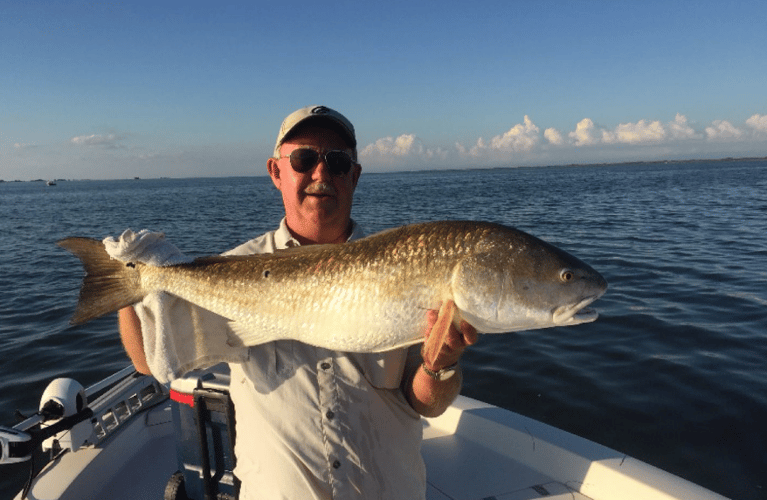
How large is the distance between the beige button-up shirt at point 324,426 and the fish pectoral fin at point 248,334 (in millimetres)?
65

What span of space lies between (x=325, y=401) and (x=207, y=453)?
192 centimetres

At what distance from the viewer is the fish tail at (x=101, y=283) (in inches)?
119

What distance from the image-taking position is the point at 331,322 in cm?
277

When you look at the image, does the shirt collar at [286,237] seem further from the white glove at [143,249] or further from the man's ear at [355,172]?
the white glove at [143,249]

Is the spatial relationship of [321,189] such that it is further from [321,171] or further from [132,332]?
[132,332]

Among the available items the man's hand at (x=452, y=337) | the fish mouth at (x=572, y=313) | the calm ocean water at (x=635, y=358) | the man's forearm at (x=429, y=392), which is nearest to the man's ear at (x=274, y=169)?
the man's hand at (x=452, y=337)

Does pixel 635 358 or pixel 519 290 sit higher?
pixel 519 290

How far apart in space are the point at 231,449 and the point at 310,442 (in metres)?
1.62

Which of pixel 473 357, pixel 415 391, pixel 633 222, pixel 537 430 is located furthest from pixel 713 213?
A: pixel 415 391

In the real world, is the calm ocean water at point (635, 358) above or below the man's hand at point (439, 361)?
below

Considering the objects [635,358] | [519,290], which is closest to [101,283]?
[519,290]

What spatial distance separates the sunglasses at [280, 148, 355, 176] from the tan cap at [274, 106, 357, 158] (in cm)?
16

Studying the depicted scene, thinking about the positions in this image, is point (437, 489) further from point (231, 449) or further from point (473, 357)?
point (473, 357)

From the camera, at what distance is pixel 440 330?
261 cm
